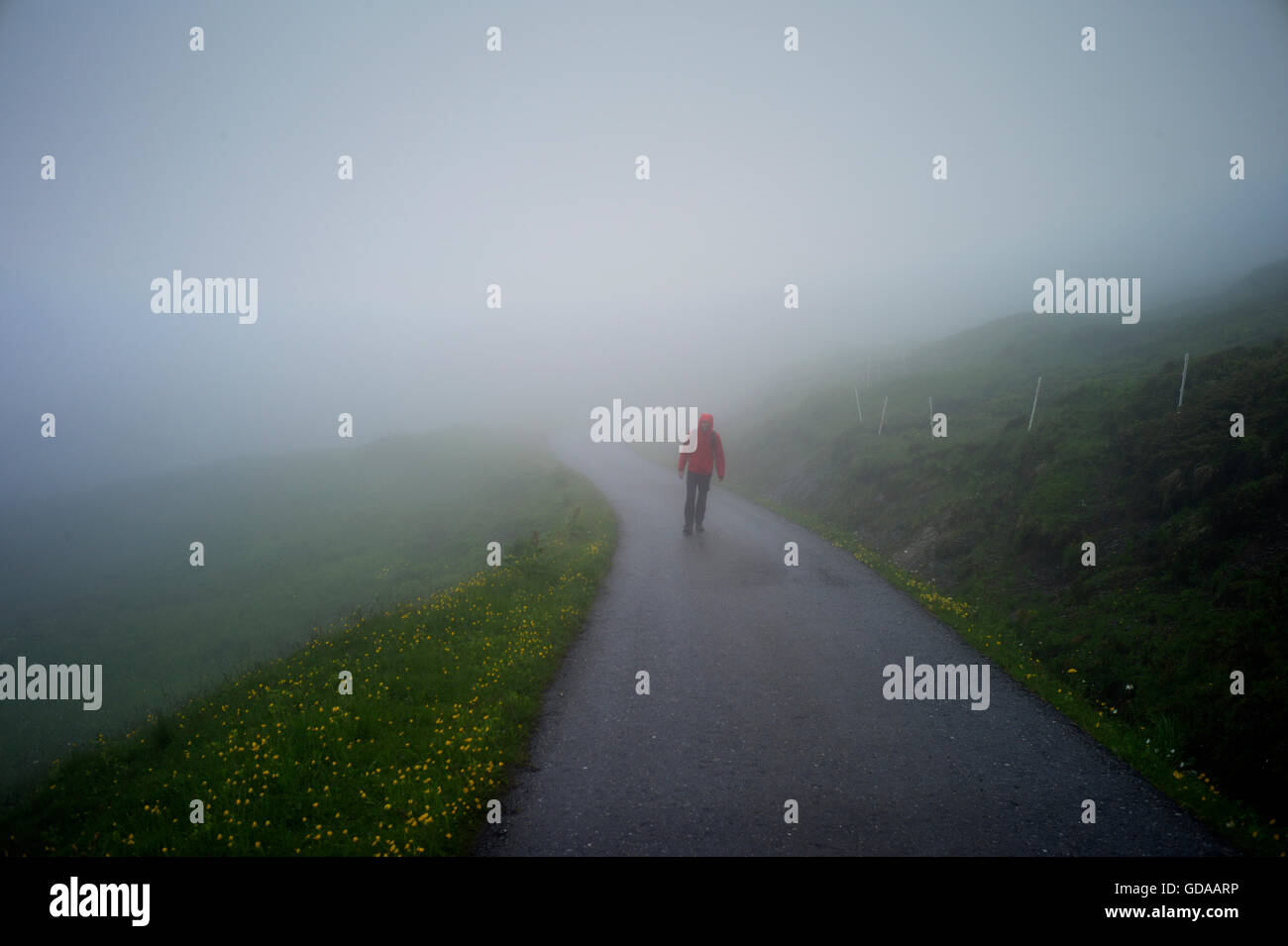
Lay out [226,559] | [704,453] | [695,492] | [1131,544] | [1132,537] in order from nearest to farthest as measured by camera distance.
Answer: [1131,544] < [1132,537] < [704,453] < [695,492] < [226,559]

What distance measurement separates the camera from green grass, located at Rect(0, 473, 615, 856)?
571 cm

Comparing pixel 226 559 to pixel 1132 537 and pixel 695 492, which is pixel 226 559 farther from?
pixel 1132 537

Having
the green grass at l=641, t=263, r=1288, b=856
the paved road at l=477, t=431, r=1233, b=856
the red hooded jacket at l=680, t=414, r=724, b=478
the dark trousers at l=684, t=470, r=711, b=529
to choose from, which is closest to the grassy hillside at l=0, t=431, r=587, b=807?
the paved road at l=477, t=431, r=1233, b=856

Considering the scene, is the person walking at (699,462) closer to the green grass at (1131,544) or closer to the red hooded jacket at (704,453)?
the red hooded jacket at (704,453)

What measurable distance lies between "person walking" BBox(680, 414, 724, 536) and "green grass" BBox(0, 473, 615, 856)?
7.48 m

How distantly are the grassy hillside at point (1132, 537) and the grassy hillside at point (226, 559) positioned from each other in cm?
1440

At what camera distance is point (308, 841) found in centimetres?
561

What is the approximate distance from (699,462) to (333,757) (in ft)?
40.3

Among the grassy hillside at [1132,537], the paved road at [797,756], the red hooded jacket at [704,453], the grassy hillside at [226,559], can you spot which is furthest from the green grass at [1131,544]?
the grassy hillside at [226,559]

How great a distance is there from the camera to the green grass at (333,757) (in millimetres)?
5711

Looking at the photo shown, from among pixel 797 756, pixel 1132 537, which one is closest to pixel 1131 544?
pixel 1132 537

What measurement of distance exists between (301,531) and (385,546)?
28.2ft

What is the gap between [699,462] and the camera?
17.1m

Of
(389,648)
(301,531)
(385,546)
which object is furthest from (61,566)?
(389,648)
